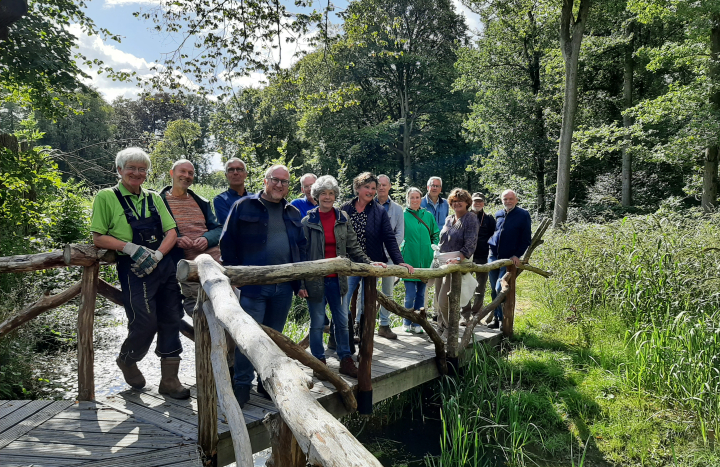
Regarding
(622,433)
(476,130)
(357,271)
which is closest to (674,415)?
(622,433)

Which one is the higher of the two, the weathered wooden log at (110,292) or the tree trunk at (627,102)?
the tree trunk at (627,102)

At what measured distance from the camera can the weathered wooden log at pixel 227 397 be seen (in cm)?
163

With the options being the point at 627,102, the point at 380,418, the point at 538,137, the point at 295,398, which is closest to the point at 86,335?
the point at 295,398

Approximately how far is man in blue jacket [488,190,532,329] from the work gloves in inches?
171

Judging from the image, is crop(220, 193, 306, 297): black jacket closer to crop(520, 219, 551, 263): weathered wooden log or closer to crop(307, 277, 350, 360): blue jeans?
crop(307, 277, 350, 360): blue jeans

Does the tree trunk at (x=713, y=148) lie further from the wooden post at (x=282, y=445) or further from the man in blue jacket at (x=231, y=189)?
the wooden post at (x=282, y=445)

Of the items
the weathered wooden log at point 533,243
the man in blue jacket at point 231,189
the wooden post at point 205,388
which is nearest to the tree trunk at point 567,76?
the weathered wooden log at point 533,243

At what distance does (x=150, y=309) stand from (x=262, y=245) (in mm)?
891

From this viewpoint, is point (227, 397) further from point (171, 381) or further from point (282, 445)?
point (171, 381)

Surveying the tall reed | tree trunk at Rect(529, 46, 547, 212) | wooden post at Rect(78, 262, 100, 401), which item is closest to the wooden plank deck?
wooden post at Rect(78, 262, 100, 401)

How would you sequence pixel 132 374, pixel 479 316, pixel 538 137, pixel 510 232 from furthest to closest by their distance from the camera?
pixel 538 137 → pixel 510 232 → pixel 479 316 → pixel 132 374

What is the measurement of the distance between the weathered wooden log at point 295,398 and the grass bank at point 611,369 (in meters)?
2.62

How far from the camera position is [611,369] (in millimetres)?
5152

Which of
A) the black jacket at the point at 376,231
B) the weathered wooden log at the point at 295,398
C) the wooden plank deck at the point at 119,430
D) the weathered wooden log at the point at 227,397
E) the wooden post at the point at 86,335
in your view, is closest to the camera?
the weathered wooden log at the point at 295,398
